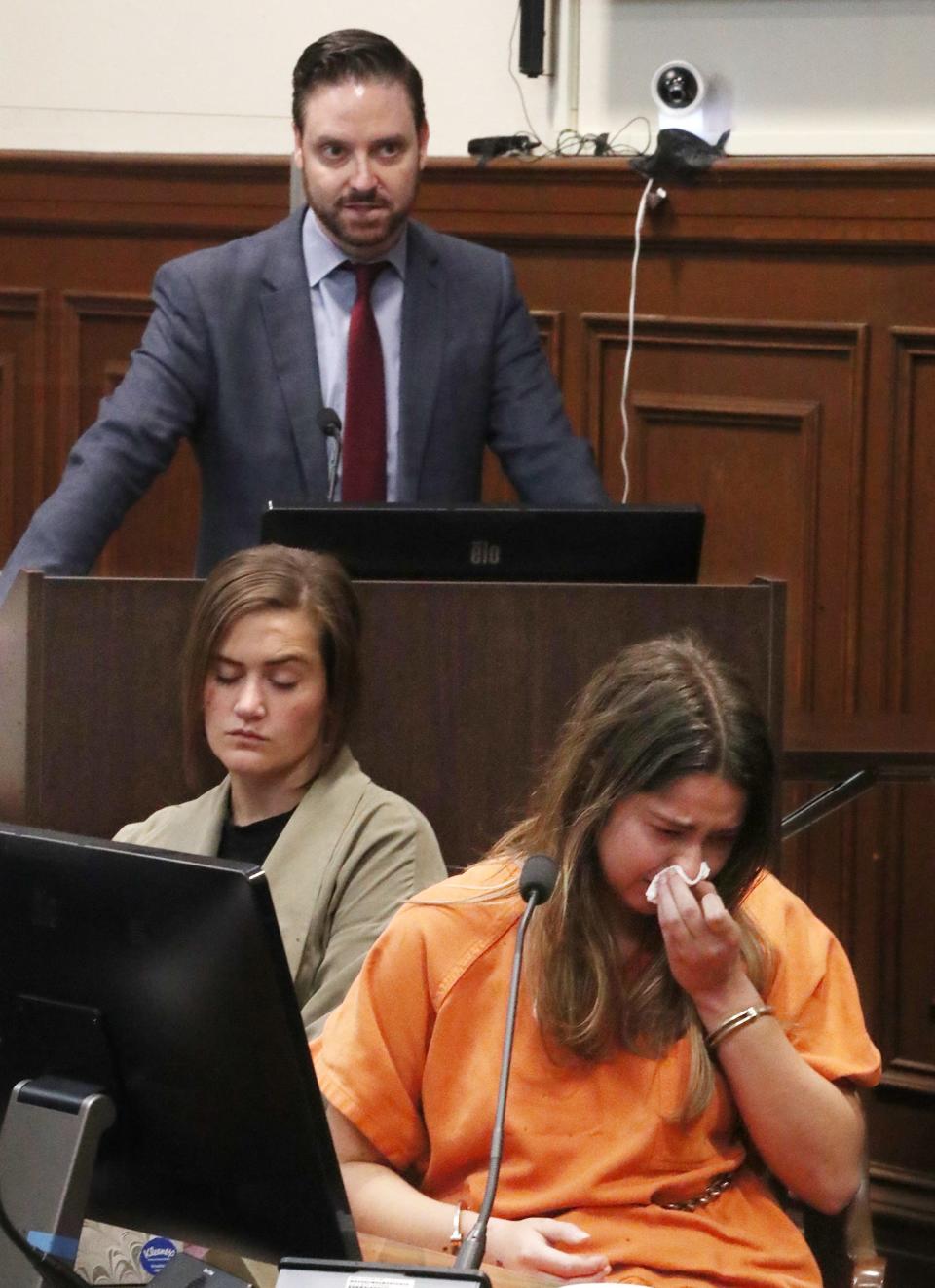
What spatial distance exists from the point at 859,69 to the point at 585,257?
558 millimetres

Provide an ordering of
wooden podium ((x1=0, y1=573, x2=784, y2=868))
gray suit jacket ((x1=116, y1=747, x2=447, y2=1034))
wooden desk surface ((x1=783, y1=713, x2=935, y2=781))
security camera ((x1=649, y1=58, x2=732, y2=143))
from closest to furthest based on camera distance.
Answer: gray suit jacket ((x1=116, y1=747, x2=447, y2=1034))
wooden podium ((x1=0, y1=573, x2=784, y2=868))
wooden desk surface ((x1=783, y1=713, x2=935, y2=781))
security camera ((x1=649, y1=58, x2=732, y2=143))

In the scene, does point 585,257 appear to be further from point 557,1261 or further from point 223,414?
point 557,1261

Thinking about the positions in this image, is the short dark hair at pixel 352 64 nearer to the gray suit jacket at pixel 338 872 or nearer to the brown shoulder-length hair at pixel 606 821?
the gray suit jacket at pixel 338 872

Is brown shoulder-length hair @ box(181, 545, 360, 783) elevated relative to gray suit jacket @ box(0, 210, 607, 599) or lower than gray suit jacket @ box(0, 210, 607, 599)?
lower

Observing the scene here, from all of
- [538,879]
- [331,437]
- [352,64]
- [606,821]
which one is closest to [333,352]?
[331,437]

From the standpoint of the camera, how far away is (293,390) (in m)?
3.06

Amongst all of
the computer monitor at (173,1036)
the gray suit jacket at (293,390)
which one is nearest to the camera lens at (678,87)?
the gray suit jacket at (293,390)

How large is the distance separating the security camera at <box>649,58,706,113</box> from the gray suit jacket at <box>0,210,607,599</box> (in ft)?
1.71

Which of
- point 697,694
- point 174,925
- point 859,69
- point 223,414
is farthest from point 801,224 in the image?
point 174,925

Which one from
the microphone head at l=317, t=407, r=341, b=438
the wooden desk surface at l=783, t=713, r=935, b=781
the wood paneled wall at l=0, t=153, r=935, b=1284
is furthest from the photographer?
the wood paneled wall at l=0, t=153, r=935, b=1284

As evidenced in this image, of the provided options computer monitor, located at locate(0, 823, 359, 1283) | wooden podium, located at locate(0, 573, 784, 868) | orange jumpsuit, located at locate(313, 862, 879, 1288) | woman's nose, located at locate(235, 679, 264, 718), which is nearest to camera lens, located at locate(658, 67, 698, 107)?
wooden podium, located at locate(0, 573, 784, 868)

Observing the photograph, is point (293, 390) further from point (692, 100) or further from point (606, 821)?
point (606, 821)

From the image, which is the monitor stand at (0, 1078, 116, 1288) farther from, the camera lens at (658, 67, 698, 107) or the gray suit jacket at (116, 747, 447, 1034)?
the camera lens at (658, 67, 698, 107)

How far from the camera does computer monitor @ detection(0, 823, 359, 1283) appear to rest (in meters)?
1.14
